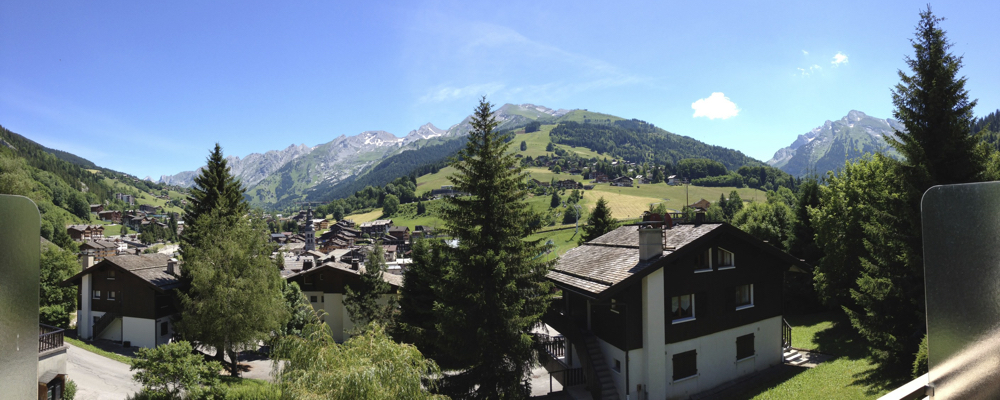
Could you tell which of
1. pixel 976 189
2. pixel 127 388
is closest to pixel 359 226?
pixel 127 388

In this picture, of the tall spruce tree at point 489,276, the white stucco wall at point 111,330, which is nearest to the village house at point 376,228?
the white stucco wall at point 111,330

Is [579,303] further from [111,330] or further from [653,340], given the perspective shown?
[111,330]

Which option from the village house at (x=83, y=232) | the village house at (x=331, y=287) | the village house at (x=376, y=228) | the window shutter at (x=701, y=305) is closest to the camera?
the window shutter at (x=701, y=305)

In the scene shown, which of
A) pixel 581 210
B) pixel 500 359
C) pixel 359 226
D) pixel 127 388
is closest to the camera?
pixel 500 359

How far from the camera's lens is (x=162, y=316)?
114 ft

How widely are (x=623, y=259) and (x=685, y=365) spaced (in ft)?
17.7

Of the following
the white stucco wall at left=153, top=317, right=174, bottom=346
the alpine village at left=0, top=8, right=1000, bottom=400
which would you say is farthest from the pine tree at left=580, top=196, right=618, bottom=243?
the white stucco wall at left=153, top=317, right=174, bottom=346

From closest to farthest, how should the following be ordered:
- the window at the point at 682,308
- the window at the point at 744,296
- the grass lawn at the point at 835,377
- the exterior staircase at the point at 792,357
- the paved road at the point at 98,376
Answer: the grass lawn at the point at 835,377 < the window at the point at 682,308 < the window at the point at 744,296 < the exterior staircase at the point at 792,357 < the paved road at the point at 98,376

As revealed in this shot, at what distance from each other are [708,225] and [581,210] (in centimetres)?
11595

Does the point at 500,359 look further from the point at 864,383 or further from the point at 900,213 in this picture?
the point at 900,213

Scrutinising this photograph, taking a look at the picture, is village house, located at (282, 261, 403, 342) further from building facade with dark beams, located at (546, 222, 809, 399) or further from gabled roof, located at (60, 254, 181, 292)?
building facade with dark beams, located at (546, 222, 809, 399)

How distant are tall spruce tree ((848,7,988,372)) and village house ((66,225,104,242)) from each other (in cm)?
16543

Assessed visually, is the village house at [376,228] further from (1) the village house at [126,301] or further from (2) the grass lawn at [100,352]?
(2) the grass lawn at [100,352]

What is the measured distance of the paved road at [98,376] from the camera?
74.1ft
